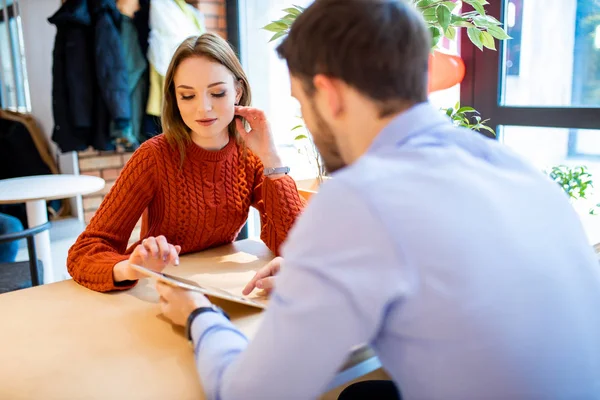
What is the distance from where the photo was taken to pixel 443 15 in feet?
5.30

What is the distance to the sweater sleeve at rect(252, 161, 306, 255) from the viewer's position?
1478 mm

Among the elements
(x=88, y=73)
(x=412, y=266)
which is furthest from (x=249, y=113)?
(x=88, y=73)

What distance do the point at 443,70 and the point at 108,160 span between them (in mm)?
2236

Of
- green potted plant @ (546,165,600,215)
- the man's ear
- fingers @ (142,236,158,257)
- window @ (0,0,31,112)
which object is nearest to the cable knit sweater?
fingers @ (142,236,158,257)

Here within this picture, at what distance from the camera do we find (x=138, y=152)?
1.43 metres

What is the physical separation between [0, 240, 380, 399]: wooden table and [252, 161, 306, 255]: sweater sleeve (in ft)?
0.84

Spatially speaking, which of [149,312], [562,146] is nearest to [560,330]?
[149,312]

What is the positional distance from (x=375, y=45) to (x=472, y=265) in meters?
0.29

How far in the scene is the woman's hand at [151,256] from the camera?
42.9 inches

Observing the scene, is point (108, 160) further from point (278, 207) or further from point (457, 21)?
point (457, 21)

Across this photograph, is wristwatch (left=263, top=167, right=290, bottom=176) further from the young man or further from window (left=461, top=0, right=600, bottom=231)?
window (left=461, top=0, right=600, bottom=231)

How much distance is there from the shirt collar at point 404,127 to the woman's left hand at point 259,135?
0.84m

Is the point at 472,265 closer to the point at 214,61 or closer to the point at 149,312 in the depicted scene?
the point at 149,312

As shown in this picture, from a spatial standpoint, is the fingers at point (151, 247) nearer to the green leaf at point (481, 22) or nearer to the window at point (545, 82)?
the green leaf at point (481, 22)
